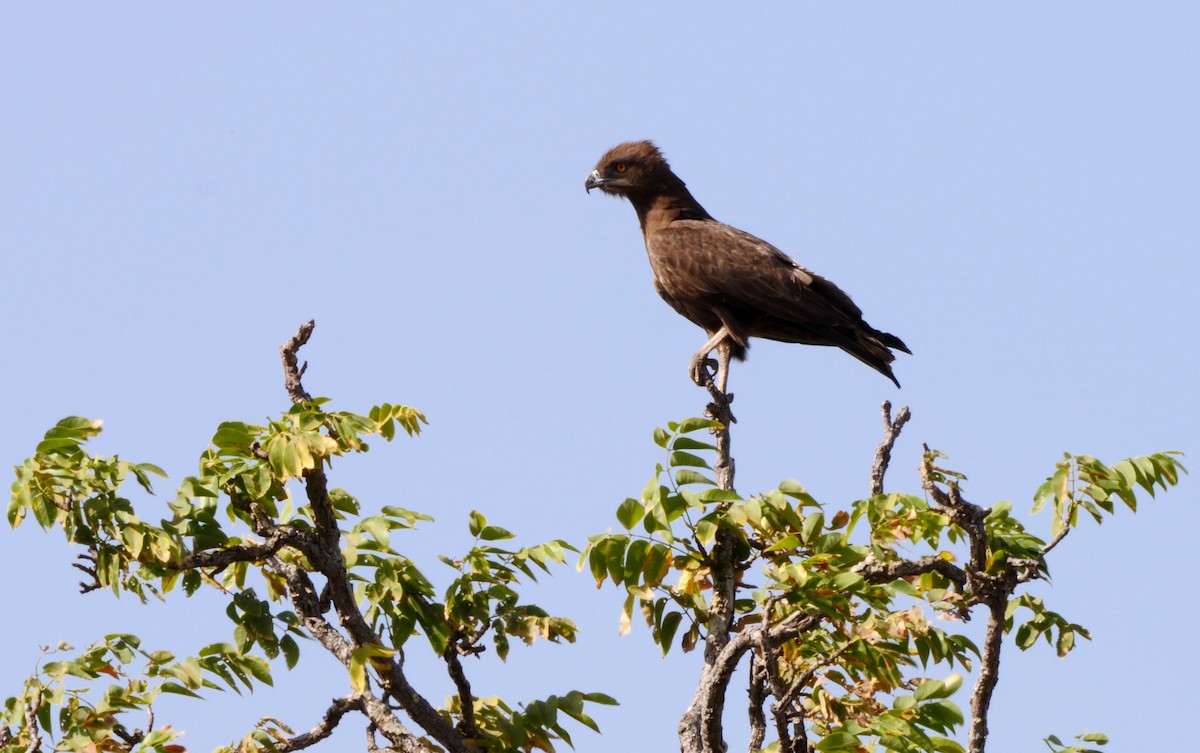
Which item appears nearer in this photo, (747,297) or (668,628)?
(668,628)

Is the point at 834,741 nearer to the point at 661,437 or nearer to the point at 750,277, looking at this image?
the point at 661,437

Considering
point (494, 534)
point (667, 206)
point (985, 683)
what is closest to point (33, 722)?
point (494, 534)

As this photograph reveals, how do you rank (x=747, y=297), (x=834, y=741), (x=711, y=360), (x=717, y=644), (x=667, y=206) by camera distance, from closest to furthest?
(x=834, y=741) → (x=717, y=644) → (x=711, y=360) → (x=747, y=297) → (x=667, y=206)

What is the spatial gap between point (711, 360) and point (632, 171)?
2311mm

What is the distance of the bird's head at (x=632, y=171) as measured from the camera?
1011 centimetres

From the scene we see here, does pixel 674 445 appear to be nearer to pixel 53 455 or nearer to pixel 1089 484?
pixel 1089 484

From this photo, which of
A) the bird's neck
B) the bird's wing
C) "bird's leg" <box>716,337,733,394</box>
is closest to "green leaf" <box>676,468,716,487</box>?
"bird's leg" <box>716,337,733,394</box>

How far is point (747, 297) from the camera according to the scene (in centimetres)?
880

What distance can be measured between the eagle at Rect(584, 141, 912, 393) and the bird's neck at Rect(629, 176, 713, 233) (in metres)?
0.37

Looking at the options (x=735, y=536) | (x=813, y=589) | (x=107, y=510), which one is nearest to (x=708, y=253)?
(x=735, y=536)

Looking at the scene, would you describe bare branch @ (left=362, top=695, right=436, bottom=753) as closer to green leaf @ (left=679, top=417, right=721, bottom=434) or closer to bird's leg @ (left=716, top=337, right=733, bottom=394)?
green leaf @ (left=679, top=417, right=721, bottom=434)

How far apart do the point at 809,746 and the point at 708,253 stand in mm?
4940

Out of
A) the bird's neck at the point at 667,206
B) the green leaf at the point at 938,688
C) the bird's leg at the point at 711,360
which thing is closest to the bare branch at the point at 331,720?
the green leaf at the point at 938,688

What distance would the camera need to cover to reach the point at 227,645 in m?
4.40
